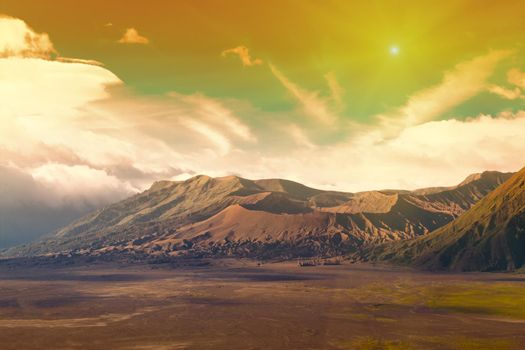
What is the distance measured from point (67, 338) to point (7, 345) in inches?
558

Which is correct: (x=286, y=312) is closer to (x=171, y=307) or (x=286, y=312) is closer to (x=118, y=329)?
(x=171, y=307)

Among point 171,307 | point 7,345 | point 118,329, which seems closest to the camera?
point 7,345

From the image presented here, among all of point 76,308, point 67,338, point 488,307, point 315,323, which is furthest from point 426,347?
point 76,308

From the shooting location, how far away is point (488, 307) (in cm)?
18238

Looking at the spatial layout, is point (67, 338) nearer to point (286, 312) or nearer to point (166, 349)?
point (166, 349)

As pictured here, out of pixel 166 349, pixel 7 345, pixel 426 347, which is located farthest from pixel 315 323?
pixel 7 345

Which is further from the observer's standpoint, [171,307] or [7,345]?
[171,307]

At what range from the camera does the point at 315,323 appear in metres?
151

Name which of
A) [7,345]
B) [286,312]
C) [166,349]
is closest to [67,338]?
[7,345]

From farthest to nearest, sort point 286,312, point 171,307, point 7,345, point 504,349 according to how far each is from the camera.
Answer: point 171,307, point 286,312, point 7,345, point 504,349

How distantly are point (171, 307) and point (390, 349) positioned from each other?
10019 cm

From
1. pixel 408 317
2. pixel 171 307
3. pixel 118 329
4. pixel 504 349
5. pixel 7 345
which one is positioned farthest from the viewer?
pixel 171 307

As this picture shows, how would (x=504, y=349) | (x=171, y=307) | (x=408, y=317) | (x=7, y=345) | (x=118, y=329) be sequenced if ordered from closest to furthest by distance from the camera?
(x=504, y=349) < (x=7, y=345) < (x=118, y=329) < (x=408, y=317) < (x=171, y=307)

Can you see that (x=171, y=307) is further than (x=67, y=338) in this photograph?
Yes
